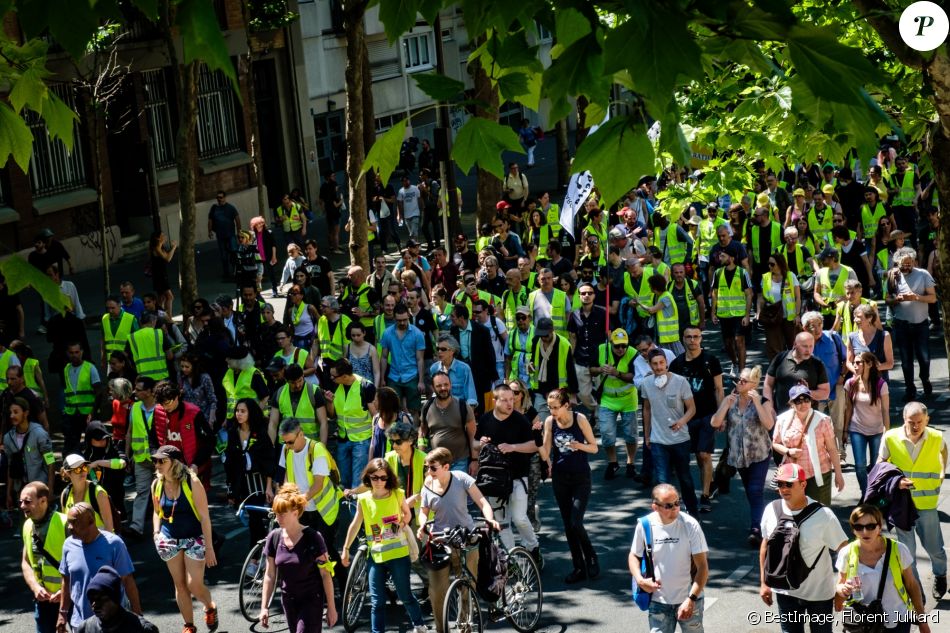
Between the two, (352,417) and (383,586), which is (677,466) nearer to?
(352,417)

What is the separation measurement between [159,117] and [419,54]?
16424 mm

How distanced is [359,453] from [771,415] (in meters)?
3.95

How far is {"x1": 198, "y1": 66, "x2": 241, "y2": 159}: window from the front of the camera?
32.1m

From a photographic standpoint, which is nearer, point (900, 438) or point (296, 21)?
point (900, 438)

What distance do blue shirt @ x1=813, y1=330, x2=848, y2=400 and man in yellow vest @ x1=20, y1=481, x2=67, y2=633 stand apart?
7.68m

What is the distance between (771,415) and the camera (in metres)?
11.3

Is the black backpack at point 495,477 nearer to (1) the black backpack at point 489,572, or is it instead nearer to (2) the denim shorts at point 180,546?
(1) the black backpack at point 489,572

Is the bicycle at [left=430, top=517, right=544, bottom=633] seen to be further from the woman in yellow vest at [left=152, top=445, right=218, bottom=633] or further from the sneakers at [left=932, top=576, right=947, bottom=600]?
the sneakers at [left=932, top=576, right=947, bottom=600]

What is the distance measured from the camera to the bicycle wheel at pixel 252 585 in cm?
1050

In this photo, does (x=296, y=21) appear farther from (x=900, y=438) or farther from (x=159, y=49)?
(x=900, y=438)

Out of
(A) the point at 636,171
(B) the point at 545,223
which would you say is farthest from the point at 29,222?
(A) the point at 636,171

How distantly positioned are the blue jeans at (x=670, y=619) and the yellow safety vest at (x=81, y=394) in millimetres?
8426

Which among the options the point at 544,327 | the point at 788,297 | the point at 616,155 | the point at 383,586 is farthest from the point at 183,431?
the point at 616,155

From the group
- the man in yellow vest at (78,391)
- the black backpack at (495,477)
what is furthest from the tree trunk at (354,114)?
the black backpack at (495,477)
